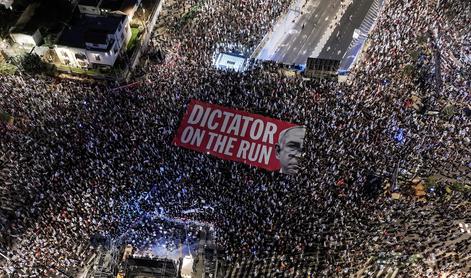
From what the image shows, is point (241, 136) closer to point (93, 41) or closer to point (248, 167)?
point (248, 167)

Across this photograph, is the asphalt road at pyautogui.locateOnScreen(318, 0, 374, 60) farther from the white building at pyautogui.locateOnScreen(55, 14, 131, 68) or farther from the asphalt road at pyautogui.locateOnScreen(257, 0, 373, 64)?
the white building at pyautogui.locateOnScreen(55, 14, 131, 68)

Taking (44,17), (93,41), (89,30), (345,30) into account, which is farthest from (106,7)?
(345,30)

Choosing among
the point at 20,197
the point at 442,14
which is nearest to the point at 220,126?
the point at 20,197

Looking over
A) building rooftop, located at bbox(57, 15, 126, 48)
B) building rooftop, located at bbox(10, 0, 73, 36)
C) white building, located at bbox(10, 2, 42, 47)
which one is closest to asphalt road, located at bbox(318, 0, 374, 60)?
building rooftop, located at bbox(57, 15, 126, 48)

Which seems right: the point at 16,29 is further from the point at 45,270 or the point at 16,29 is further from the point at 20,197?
the point at 45,270

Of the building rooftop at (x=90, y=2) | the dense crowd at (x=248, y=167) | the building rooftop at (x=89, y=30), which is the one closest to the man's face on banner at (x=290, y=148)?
the dense crowd at (x=248, y=167)

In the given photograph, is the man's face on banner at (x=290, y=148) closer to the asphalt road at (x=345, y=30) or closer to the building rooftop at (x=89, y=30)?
the asphalt road at (x=345, y=30)
